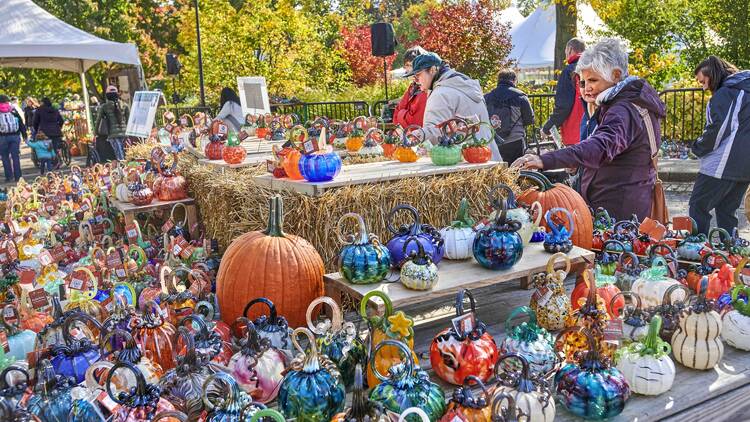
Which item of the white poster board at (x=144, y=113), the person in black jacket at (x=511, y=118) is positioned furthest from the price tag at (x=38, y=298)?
the white poster board at (x=144, y=113)

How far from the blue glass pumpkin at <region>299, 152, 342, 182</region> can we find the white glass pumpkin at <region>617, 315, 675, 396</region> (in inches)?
66.4

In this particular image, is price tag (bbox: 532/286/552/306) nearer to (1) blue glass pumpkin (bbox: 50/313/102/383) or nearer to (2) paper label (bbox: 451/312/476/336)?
(2) paper label (bbox: 451/312/476/336)

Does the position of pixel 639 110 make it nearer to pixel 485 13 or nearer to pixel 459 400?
pixel 459 400

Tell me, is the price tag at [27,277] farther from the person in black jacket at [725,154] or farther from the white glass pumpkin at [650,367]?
the person in black jacket at [725,154]

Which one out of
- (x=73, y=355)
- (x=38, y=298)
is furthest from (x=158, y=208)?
(x=73, y=355)

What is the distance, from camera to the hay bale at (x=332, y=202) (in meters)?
3.28

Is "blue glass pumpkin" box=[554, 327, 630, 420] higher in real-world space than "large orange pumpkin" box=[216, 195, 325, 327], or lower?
lower

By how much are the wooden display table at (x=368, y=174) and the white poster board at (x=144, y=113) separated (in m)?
5.01

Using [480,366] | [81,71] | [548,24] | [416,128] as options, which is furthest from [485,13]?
[480,366]

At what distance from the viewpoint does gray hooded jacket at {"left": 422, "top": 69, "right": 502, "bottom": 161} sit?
4.48m

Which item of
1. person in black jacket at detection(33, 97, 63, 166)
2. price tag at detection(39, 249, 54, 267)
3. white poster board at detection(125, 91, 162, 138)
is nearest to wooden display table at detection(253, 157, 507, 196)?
price tag at detection(39, 249, 54, 267)

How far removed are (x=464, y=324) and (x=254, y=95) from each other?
6014 millimetres

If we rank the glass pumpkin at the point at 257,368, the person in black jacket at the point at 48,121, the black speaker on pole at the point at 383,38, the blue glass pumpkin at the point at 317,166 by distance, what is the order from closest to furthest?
1. the glass pumpkin at the point at 257,368
2. the blue glass pumpkin at the point at 317,166
3. the black speaker on pole at the point at 383,38
4. the person in black jacket at the point at 48,121

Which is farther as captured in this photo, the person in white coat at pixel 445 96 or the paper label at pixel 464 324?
the person in white coat at pixel 445 96
